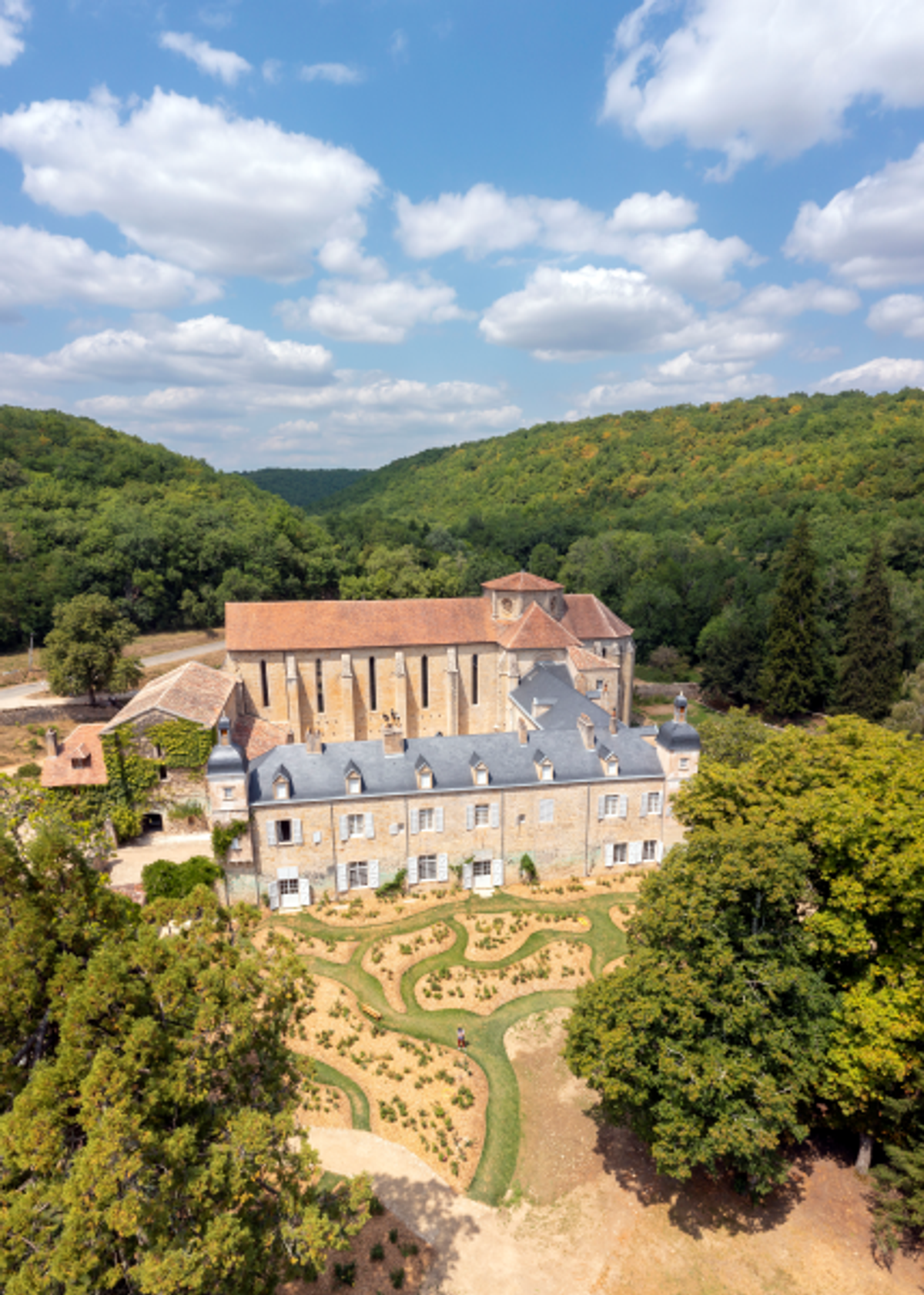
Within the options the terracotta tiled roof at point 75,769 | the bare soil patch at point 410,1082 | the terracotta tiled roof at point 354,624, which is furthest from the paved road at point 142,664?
the bare soil patch at point 410,1082

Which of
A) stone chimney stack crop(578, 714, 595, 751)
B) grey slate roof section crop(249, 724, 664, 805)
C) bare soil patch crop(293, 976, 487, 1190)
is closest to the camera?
bare soil patch crop(293, 976, 487, 1190)

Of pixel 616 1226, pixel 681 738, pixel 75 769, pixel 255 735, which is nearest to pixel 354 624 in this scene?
pixel 255 735

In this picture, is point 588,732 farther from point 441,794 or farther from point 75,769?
point 75,769

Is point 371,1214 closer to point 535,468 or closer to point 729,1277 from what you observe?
point 729,1277

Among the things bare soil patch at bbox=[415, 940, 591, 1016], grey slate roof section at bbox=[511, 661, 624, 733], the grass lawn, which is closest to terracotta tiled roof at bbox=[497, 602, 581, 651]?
grey slate roof section at bbox=[511, 661, 624, 733]

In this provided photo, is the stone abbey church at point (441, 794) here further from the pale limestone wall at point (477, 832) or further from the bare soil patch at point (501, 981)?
the bare soil patch at point (501, 981)

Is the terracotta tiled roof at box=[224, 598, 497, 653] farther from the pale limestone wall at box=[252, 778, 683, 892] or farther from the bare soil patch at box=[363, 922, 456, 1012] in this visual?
the bare soil patch at box=[363, 922, 456, 1012]
